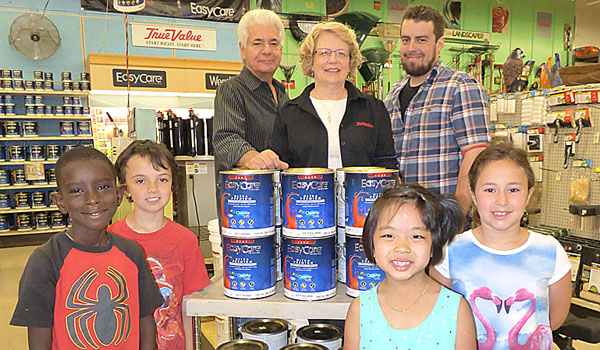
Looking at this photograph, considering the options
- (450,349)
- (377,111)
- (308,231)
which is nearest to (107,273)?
(308,231)

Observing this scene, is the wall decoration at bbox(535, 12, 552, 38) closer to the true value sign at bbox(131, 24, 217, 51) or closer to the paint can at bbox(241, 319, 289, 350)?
the true value sign at bbox(131, 24, 217, 51)

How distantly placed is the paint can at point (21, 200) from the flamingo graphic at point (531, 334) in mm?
7542

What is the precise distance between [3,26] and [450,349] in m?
8.38

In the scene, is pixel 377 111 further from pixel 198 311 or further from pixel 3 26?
pixel 3 26

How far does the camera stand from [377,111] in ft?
6.44

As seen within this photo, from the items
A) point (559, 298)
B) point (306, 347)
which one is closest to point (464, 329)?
point (559, 298)

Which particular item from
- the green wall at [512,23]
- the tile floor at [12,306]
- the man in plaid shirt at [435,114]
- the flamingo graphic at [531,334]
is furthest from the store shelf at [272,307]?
the green wall at [512,23]

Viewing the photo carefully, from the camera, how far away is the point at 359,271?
4.64 feet

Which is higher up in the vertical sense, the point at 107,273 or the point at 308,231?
the point at 308,231

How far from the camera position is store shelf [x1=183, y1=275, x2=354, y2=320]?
140 cm

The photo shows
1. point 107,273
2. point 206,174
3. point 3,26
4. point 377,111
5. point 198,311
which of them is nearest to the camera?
point 107,273

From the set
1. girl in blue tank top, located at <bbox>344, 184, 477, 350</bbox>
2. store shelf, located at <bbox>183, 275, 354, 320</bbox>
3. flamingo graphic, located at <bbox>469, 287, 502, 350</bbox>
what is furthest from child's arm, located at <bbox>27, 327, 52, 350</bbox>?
flamingo graphic, located at <bbox>469, 287, 502, 350</bbox>

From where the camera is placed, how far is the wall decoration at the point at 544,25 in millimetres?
9695

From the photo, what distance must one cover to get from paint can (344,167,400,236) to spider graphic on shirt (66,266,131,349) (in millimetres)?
755
